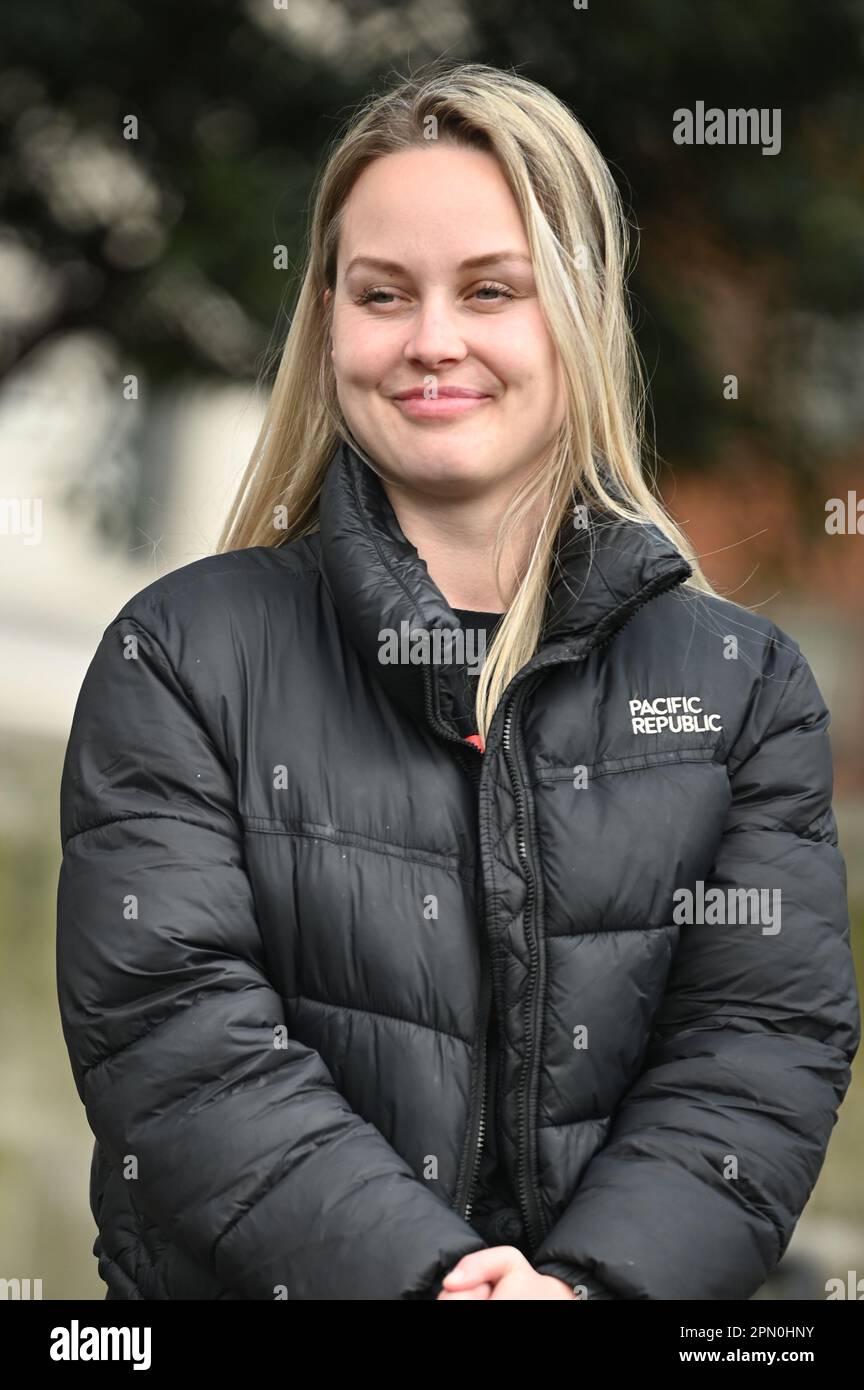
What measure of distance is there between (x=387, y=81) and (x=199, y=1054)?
1.51 metres

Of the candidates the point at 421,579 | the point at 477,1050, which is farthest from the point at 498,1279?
the point at 421,579

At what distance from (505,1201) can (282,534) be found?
2.25ft

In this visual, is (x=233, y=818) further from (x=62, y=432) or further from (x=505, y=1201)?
(x=62, y=432)

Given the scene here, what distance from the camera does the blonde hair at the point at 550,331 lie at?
5.21 ft

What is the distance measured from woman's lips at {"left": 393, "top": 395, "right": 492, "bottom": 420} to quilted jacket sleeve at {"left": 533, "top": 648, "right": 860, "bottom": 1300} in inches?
15.3

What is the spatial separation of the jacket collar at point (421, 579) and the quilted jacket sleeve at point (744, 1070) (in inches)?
7.0

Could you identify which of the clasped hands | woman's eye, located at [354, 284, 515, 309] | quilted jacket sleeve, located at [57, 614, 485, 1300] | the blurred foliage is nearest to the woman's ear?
woman's eye, located at [354, 284, 515, 309]

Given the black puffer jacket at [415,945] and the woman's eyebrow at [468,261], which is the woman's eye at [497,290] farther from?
the black puffer jacket at [415,945]

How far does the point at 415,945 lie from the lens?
145cm

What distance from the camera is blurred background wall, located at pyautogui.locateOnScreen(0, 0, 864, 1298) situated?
8.04 ft

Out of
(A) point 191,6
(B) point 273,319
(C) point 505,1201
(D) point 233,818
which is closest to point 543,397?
(D) point 233,818

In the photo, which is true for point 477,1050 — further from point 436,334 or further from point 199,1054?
point 436,334

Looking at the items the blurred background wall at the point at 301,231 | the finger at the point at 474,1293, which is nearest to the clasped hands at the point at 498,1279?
the finger at the point at 474,1293

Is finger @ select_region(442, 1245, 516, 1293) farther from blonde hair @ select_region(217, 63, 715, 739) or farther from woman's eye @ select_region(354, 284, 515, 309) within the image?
woman's eye @ select_region(354, 284, 515, 309)
